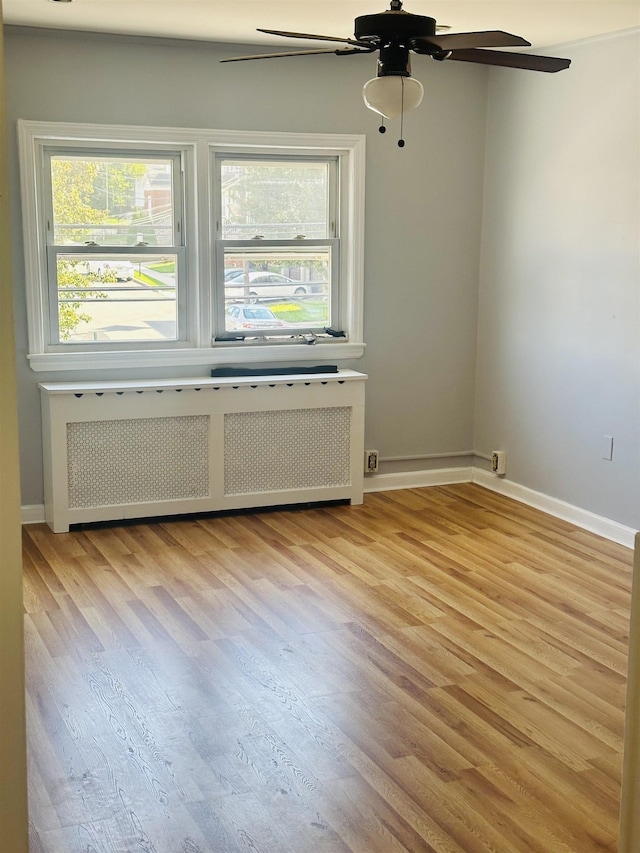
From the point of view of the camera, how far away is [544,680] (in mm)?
3529

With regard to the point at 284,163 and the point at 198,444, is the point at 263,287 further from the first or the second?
the point at 198,444

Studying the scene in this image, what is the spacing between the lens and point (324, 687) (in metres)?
3.45

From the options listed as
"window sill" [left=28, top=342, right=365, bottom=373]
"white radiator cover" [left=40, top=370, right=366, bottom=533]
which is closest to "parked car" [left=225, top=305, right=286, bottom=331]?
"window sill" [left=28, top=342, right=365, bottom=373]

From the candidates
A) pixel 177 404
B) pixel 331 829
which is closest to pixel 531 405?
pixel 177 404

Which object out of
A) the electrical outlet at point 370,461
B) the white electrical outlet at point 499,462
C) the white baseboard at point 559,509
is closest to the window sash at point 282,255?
the electrical outlet at point 370,461

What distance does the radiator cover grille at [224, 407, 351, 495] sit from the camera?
560cm

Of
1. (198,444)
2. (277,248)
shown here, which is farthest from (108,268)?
(198,444)

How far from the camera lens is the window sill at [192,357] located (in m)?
5.36

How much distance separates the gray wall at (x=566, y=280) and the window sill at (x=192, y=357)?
3.35ft

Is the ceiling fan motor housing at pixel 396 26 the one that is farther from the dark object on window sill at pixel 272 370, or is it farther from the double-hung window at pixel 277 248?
the dark object on window sill at pixel 272 370

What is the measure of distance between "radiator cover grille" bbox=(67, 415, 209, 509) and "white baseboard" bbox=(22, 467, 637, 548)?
15.9 inches

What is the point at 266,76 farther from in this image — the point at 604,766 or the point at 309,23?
the point at 604,766

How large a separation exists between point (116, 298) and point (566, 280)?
8.50 ft

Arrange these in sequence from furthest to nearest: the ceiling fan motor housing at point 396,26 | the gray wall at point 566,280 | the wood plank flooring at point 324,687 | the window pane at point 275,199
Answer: the window pane at point 275,199 → the gray wall at point 566,280 → the ceiling fan motor housing at point 396,26 → the wood plank flooring at point 324,687
